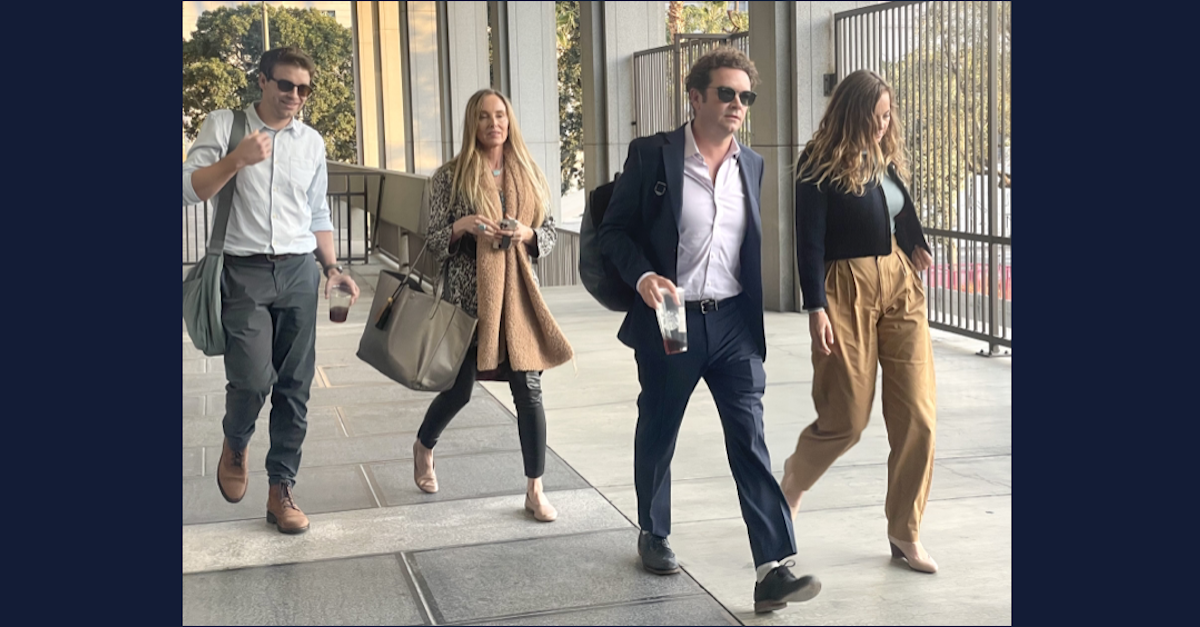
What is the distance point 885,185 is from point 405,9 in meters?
27.0

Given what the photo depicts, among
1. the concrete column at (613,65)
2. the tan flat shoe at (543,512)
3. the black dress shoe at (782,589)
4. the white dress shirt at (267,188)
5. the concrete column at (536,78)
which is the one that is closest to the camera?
the black dress shoe at (782,589)

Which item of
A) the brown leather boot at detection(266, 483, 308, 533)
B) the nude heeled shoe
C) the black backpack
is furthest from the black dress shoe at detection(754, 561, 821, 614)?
the brown leather boot at detection(266, 483, 308, 533)

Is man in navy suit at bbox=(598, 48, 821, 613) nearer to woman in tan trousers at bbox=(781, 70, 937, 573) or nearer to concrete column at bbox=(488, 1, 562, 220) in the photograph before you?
woman in tan trousers at bbox=(781, 70, 937, 573)

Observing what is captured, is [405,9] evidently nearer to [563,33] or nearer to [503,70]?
[563,33]

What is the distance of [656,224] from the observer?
441 cm

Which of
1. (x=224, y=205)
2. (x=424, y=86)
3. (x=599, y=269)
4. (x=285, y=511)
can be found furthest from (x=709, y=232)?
(x=424, y=86)

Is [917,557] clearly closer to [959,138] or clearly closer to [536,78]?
[959,138]

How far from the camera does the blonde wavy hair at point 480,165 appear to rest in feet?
18.0

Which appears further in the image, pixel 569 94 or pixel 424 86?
pixel 569 94

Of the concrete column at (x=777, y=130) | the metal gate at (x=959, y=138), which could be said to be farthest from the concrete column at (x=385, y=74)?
the metal gate at (x=959, y=138)

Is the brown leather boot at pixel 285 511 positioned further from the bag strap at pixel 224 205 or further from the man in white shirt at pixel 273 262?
the bag strap at pixel 224 205

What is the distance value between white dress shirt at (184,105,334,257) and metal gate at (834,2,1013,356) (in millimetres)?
6141

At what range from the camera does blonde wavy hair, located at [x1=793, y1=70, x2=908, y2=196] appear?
4.61 metres

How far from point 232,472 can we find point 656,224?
2176 mm
